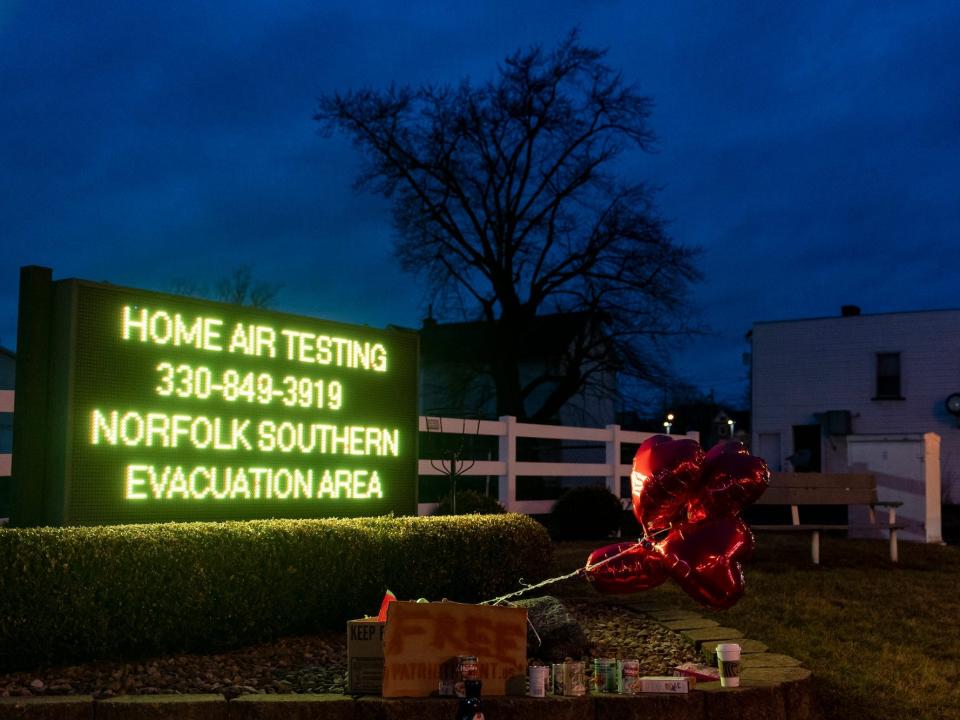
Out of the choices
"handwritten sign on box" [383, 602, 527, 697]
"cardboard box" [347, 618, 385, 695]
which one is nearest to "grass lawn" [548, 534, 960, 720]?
"handwritten sign on box" [383, 602, 527, 697]

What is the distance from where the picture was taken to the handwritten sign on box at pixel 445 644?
16.9ft

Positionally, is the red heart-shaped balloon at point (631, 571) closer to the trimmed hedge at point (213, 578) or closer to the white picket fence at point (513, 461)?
the trimmed hedge at point (213, 578)

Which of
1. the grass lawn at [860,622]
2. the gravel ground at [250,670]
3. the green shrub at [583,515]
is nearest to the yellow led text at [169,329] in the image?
the gravel ground at [250,670]

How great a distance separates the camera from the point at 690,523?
5117 mm

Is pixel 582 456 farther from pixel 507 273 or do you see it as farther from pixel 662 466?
pixel 662 466

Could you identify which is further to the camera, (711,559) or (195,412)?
(195,412)

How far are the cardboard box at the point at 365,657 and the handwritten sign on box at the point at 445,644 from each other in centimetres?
12

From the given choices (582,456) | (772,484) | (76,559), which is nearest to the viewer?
(76,559)

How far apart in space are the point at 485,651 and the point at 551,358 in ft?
112

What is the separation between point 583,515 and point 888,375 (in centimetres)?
2037

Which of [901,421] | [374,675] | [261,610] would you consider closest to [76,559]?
[261,610]

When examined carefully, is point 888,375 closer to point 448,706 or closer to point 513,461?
point 513,461

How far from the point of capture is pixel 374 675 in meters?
5.23

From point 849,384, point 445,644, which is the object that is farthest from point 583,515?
point 849,384
